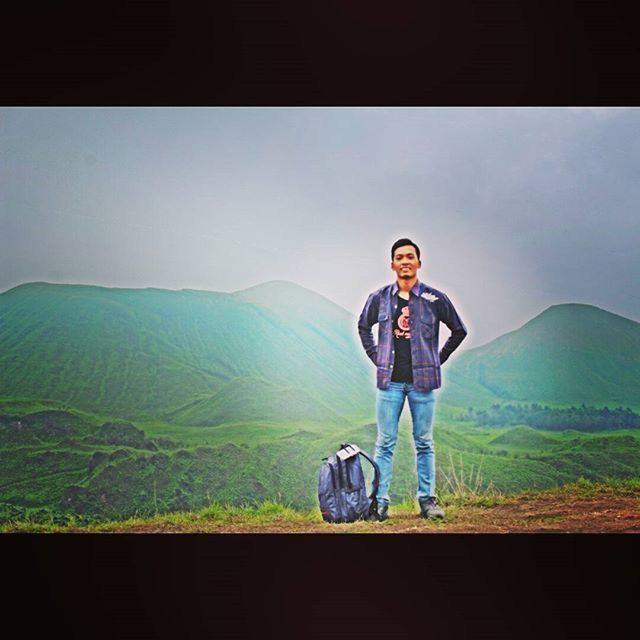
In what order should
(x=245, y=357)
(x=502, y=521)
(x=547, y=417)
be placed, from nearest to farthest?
(x=502, y=521) → (x=547, y=417) → (x=245, y=357)

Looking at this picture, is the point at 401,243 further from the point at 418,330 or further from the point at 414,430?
the point at 414,430

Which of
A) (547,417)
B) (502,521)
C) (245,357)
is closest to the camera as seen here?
(502,521)

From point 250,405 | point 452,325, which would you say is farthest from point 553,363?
point 250,405

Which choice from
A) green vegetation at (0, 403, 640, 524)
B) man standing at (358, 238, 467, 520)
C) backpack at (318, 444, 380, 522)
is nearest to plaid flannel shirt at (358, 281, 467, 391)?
man standing at (358, 238, 467, 520)

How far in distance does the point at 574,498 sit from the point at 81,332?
2979mm

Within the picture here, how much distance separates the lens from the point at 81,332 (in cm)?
514

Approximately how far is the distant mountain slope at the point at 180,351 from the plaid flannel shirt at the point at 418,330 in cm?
9

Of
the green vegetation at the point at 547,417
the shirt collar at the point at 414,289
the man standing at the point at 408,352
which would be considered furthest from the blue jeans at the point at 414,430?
the shirt collar at the point at 414,289

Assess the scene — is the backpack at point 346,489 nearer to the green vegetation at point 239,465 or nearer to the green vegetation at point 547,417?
the green vegetation at point 239,465

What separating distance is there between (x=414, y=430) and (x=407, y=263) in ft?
3.10

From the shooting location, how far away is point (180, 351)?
5.11 meters
